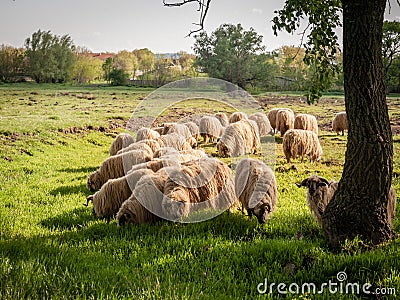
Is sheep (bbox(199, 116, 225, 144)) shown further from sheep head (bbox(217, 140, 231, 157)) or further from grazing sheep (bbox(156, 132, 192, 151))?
Result: grazing sheep (bbox(156, 132, 192, 151))

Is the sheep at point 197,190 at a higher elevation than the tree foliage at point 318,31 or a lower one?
lower

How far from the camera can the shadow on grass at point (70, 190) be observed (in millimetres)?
8645

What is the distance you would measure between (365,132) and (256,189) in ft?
7.09

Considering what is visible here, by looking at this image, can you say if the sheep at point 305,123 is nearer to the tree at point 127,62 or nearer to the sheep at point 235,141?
the sheep at point 235,141

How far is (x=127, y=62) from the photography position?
165 feet

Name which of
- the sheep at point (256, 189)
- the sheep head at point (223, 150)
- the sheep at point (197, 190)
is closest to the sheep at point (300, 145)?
the sheep head at point (223, 150)

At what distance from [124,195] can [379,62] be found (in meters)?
4.57

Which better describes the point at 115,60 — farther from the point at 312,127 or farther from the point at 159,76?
the point at 312,127

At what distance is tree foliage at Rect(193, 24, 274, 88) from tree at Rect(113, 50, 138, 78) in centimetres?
2079

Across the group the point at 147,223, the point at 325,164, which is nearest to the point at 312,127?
the point at 325,164

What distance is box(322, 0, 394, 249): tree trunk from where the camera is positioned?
441cm

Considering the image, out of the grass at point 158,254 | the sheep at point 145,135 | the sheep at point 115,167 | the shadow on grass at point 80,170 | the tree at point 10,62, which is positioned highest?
the tree at point 10,62

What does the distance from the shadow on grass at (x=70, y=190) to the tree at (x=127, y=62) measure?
38.8 m

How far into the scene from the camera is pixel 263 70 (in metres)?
28.3
